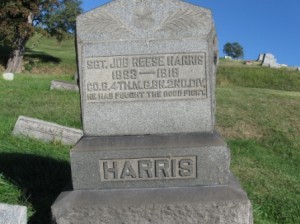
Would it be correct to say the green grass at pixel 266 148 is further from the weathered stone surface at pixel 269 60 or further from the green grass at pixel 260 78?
the weathered stone surface at pixel 269 60

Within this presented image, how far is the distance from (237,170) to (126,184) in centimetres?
323

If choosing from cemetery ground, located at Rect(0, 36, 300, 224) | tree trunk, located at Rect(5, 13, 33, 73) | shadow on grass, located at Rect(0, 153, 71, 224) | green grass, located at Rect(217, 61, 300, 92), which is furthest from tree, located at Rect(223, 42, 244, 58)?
shadow on grass, located at Rect(0, 153, 71, 224)

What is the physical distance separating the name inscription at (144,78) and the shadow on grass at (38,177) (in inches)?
38.3

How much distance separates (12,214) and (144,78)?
148 centimetres

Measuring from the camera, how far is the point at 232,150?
7.86 m

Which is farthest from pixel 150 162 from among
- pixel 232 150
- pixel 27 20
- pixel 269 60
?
pixel 269 60

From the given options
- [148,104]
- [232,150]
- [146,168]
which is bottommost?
[232,150]

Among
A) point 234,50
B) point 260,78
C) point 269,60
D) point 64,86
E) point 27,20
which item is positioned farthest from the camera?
point 234,50

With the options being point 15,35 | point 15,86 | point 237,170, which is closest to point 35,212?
point 237,170

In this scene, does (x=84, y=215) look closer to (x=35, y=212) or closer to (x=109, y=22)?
(x=35, y=212)

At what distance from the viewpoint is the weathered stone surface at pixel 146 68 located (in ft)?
12.5

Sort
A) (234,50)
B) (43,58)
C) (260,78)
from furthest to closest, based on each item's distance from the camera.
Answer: (234,50)
(43,58)
(260,78)

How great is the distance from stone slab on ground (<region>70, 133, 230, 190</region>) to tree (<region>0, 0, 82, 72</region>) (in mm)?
18765

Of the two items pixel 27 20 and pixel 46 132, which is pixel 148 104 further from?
pixel 27 20
